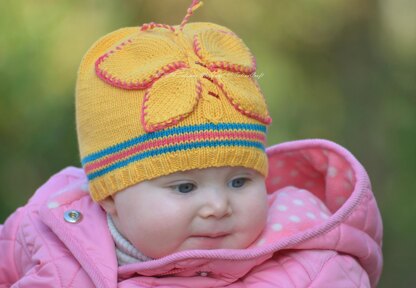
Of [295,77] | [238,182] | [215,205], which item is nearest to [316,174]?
[238,182]

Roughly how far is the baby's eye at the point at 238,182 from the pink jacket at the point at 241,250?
0.47 feet

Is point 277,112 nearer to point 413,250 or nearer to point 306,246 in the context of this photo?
point 413,250

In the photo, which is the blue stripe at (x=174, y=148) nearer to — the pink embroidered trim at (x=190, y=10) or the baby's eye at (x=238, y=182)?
the baby's eye at (x=238, y=182)

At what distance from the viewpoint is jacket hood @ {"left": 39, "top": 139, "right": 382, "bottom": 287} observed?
1730 millimetres

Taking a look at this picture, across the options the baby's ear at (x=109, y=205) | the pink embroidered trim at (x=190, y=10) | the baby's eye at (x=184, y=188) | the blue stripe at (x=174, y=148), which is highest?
the pink embroidered trim at (x=190, y=10)

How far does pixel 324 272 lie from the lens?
5.77ft

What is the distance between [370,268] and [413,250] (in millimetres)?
2066

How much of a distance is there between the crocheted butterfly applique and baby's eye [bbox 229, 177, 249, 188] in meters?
0.15

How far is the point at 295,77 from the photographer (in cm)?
425

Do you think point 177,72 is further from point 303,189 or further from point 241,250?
point 303,189

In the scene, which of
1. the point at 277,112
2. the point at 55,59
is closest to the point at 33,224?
the point at 55,59

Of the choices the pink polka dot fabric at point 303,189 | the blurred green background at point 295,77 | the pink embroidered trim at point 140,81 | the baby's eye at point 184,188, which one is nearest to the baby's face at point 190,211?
the baby's eye at point 184,188

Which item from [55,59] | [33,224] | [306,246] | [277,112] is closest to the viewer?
[306,246]

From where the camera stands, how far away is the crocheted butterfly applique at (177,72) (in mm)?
1702
